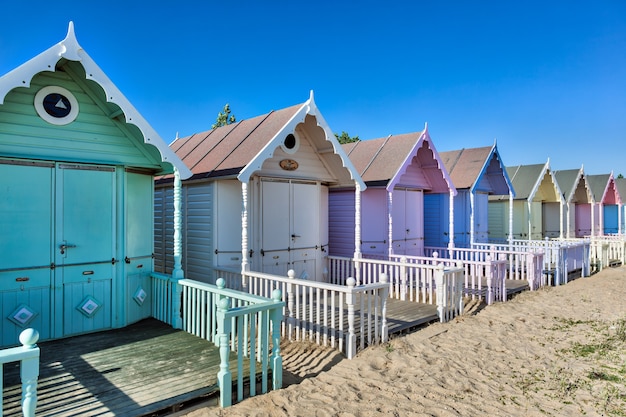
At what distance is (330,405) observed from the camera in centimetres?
491

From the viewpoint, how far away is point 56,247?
21.1 ft

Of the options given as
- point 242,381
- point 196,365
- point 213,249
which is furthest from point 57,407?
point 213,249

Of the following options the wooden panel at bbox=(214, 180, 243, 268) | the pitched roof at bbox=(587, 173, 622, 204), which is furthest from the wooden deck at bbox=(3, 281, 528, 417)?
the pitched roof at bbox=(587, 173, 622, 204)

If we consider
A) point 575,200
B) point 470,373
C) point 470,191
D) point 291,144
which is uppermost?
point 291,144

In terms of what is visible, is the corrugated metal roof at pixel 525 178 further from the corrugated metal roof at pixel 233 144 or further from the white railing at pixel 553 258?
the corrugated metal roof at pixel 233 144

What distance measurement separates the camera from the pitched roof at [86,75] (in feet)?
17.6

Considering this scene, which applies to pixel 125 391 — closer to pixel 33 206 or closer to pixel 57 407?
pixel 57 407

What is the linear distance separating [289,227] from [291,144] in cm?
208

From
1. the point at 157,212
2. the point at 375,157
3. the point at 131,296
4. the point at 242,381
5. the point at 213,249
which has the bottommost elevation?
the point at 242,381

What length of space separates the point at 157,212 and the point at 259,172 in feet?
11.9

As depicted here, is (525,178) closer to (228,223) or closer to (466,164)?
(466,164)

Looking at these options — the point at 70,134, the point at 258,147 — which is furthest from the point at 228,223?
the point at 70,134

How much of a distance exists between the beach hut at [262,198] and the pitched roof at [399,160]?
2.15 metres

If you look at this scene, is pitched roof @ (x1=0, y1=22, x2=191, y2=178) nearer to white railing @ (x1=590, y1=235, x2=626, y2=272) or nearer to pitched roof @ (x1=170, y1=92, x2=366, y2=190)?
pitched roof @ (x1=170, y1=92, x2=366, y2=190)
